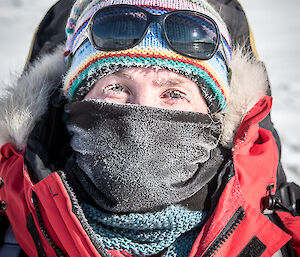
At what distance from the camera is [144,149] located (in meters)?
1.03

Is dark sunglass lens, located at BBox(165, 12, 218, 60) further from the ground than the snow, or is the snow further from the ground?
dark sunglass lens, located at BBox(165, 12, 218, 60)

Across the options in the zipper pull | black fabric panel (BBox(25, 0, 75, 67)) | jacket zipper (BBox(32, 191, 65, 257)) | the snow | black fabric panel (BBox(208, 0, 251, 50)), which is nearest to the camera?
jacket zipper (BBox(32, 191, 65, 257))

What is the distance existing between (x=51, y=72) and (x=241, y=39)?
3.44 feet

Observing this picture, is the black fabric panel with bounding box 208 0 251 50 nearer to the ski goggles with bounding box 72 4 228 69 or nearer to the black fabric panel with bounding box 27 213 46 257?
the ski goggles with bounding box 72 4 228 69

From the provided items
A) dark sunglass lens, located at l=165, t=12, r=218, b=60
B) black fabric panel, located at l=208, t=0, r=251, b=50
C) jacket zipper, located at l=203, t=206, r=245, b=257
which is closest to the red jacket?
jacket zipper, located at l=203, t=206, r=245, b=257

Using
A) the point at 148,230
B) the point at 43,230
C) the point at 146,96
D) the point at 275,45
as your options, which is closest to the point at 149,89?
the point at 146,96

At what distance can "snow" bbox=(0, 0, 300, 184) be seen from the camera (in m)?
2.99

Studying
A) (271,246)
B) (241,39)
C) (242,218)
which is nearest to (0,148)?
(242,218)

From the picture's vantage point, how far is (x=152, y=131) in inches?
42.0

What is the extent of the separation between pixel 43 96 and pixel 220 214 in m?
0.95

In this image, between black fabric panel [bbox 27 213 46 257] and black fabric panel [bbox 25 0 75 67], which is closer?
black fabric panel [bbox 27 213 46 257]

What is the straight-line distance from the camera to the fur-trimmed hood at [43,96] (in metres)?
1.35

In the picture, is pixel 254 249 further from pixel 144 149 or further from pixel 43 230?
pixel 43 230

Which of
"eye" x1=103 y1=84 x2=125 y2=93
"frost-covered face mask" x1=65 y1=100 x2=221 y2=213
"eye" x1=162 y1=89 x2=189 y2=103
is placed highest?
"eye" x1=103 y1=84 x2=125 y2=93
